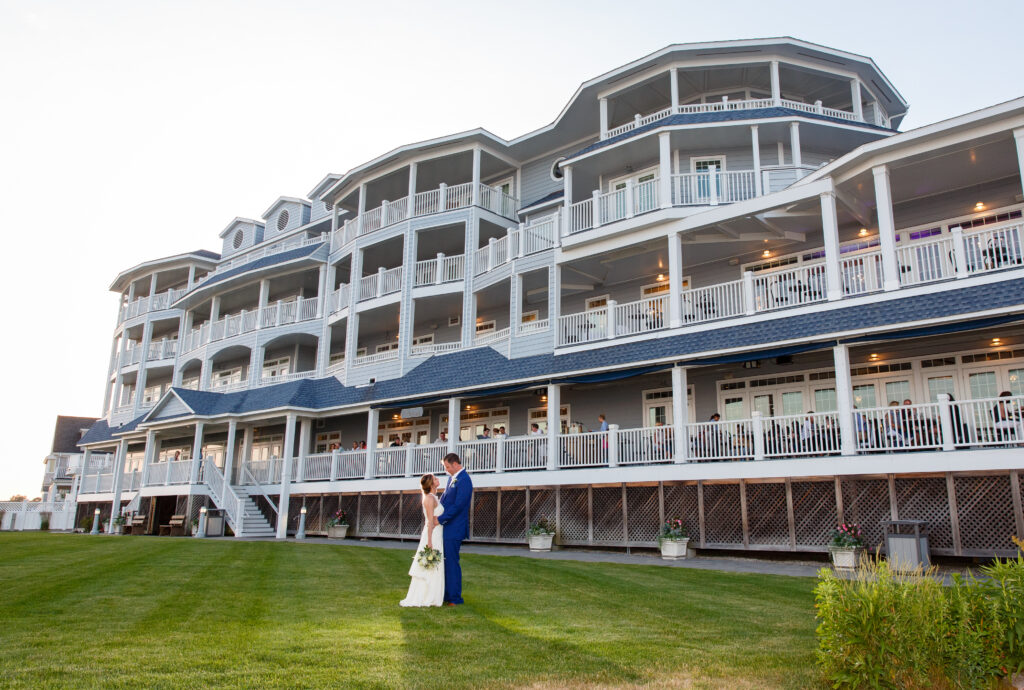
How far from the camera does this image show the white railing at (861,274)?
15539mm

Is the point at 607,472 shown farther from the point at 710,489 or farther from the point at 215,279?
the point at 215,279

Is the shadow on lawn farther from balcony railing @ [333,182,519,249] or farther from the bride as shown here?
balcony railing @ [333,182,519,249]

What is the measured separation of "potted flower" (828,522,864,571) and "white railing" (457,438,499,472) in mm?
9570

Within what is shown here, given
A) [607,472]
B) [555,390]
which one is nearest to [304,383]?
[555,390]

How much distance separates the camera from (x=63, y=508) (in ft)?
135

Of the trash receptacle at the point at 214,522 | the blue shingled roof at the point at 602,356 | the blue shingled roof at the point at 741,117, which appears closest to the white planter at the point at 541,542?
the blue shingled roof at the point at 602,356

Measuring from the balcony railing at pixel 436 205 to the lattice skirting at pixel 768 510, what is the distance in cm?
1102

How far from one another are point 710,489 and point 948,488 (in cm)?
503

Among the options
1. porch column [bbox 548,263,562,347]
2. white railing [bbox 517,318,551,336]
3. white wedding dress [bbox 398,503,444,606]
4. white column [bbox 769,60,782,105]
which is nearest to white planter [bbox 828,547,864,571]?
white wedding dress [bbox 398,503,444,606]

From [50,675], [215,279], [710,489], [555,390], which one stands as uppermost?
[215,279]

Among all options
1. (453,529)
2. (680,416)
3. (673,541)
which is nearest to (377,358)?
(680,416)

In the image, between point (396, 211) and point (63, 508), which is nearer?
point (396, 211)

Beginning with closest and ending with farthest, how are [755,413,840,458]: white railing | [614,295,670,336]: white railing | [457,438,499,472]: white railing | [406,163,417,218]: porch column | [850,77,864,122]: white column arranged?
[755,413,840,458]: white railing
[614,295,670,336]: white railing
[457,438,499,472]: white railing
[850,77,864,122]: white column
[406,163,417,218]: porch column

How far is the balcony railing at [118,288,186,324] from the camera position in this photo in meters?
40.8
